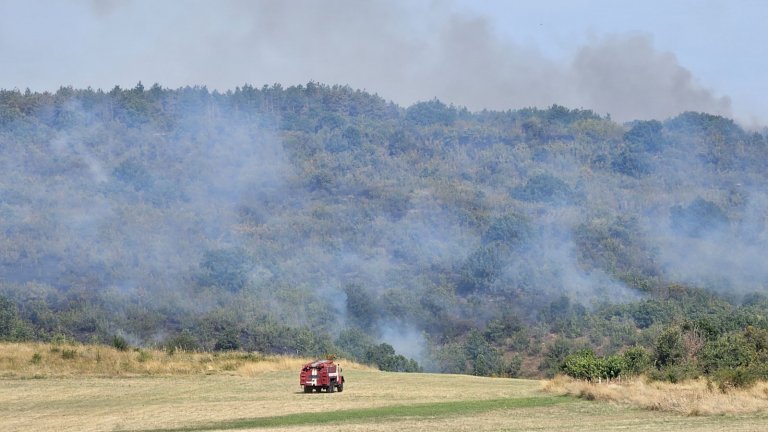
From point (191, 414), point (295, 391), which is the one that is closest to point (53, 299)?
point (295, 391)

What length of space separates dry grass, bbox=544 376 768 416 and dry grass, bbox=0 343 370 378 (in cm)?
2191

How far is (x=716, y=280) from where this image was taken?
7160 inches

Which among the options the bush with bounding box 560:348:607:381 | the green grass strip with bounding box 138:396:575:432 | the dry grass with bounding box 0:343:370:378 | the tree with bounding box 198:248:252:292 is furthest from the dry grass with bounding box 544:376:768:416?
the tree with bounding box 198:248:252:292

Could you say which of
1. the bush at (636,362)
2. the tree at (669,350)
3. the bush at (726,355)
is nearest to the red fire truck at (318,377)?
the bush at (636,362)

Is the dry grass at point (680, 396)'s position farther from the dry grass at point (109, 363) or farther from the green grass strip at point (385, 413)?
the dry grass at point (109, 363)

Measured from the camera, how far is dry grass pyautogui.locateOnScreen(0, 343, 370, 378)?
63.1 metres

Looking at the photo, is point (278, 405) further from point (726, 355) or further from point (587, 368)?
point (726, 355)

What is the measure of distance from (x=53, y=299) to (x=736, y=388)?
124239 millimetres

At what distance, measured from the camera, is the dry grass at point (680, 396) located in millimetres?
40156

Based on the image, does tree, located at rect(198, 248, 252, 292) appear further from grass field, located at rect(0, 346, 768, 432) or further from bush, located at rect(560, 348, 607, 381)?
bush, located at rect(560, 348, 607, 381)

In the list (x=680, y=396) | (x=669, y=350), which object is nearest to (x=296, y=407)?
(x=680, y=396)

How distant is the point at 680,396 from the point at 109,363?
3445cm

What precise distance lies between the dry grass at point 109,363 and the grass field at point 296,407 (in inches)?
28.6

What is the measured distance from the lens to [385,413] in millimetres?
43594
